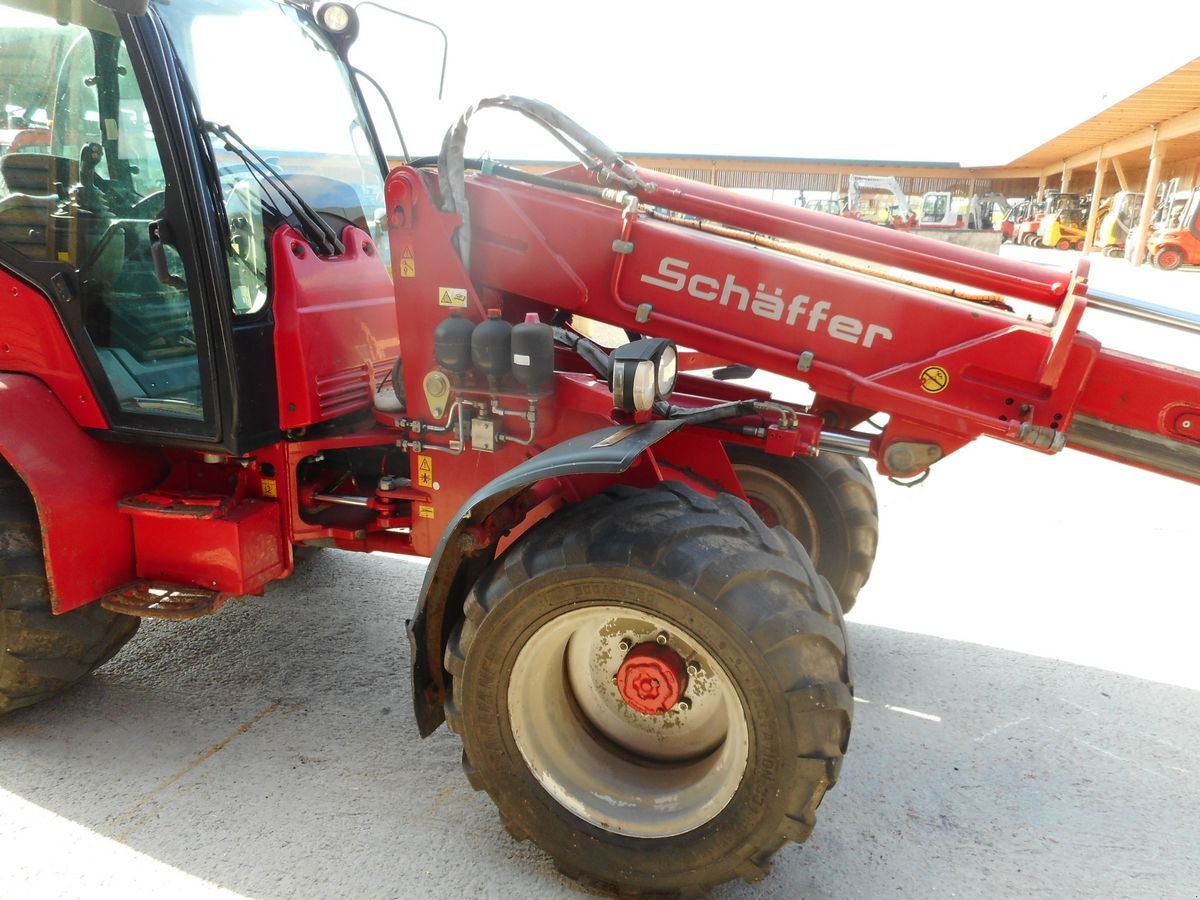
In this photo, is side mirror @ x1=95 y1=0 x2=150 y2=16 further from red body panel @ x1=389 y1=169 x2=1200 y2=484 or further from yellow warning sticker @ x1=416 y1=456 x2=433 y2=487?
yellow warning sticker @ x1=416 y1=456 x2=433 y2=487

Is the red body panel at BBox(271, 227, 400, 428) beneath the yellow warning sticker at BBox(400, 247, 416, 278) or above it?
beneath

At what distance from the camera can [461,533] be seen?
2.24m

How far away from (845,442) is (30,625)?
103 inches

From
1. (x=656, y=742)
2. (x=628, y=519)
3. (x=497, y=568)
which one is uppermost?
(x=628, y=519)

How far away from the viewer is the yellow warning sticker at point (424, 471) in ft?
9.07

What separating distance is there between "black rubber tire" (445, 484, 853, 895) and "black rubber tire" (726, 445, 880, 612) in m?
→ 1.14

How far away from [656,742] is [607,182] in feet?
5.44

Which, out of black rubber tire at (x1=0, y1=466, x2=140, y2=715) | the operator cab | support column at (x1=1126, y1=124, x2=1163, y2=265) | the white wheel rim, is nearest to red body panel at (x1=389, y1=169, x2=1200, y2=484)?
the operator cab

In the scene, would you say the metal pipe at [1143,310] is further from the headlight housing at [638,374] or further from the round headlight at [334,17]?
the round headlight at [334,17]

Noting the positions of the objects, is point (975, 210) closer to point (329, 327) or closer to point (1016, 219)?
point (1016, 219)

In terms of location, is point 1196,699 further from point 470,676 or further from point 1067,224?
point 1067,224

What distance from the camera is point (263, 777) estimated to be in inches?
106

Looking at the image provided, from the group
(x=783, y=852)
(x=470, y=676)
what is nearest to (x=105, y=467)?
(x=470, y=676)

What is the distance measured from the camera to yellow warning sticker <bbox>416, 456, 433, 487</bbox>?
2.77m
